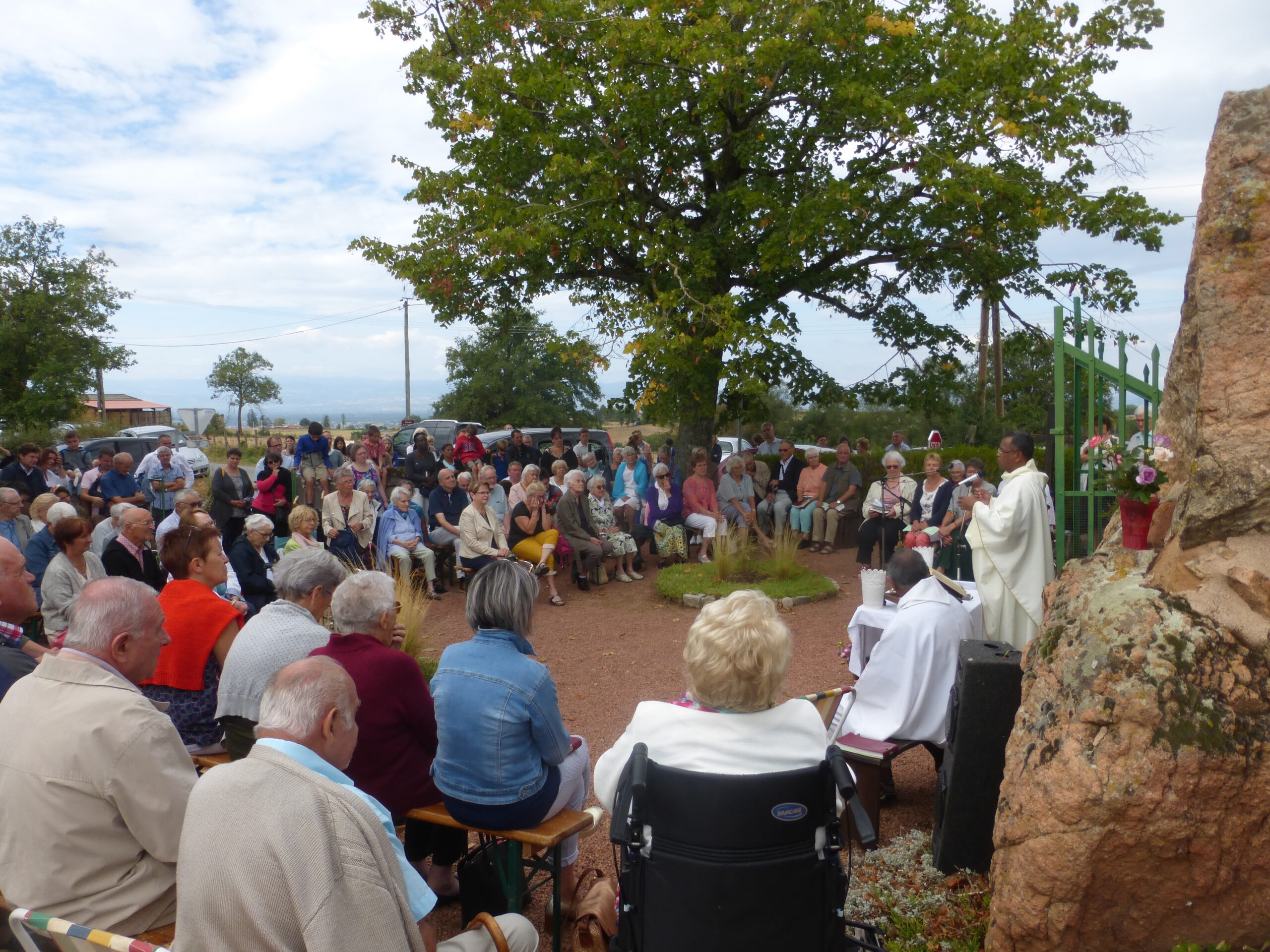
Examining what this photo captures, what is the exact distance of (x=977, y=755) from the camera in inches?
147

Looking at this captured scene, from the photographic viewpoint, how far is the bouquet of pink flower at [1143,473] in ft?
12.2

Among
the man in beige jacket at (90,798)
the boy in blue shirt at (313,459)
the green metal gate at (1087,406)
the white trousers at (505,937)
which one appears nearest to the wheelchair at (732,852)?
the white trousers at (505,937)

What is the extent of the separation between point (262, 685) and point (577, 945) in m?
1.65

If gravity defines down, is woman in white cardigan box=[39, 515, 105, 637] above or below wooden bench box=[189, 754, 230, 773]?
above

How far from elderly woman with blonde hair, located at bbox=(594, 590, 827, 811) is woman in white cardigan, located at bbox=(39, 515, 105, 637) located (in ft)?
15.3

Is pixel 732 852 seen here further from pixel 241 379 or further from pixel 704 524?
pixel 241 379

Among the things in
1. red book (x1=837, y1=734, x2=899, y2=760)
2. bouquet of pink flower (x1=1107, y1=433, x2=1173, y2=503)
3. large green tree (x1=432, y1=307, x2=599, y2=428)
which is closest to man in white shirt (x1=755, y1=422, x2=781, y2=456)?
red book (x1=837, y1=734, x2=899, y2=760)

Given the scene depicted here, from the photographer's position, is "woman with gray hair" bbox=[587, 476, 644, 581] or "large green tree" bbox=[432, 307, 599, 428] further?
"large green tree" bbox=[432, 307, 599, 428]

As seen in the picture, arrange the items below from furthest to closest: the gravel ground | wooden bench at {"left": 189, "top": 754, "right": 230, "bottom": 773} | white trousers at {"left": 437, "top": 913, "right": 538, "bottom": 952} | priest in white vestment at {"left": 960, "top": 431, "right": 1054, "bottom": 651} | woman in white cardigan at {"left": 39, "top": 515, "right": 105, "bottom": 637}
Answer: priest in white vestment at {"left": 960, "top": 431, "right": 1054, "bottom": 651} → woman in white cardigan at {"left": 39, "top": 515, "right": 105, "bottom": 637} → the gravel ground → wooden bench at {"left": 189, "top": 754, "right": 230, "bottom": 773} → white trousers at {"left": 437, "top": 913, "right": 538, "bottom": 952}

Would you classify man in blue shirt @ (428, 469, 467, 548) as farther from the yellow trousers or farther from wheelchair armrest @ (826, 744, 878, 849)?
wheelchair armrest @ (826, 744, 878, 849)

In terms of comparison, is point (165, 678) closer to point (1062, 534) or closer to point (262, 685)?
point (262, 685)

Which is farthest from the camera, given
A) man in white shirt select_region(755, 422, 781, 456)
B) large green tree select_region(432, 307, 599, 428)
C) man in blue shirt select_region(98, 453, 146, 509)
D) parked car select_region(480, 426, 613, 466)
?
large green tree select_region(432, 307, 599, 428)

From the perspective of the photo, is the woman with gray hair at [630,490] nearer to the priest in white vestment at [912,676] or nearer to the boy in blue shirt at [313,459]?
the boy in blue shirt at [313,459]

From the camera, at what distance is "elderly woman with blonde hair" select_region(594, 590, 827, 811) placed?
247 cm
